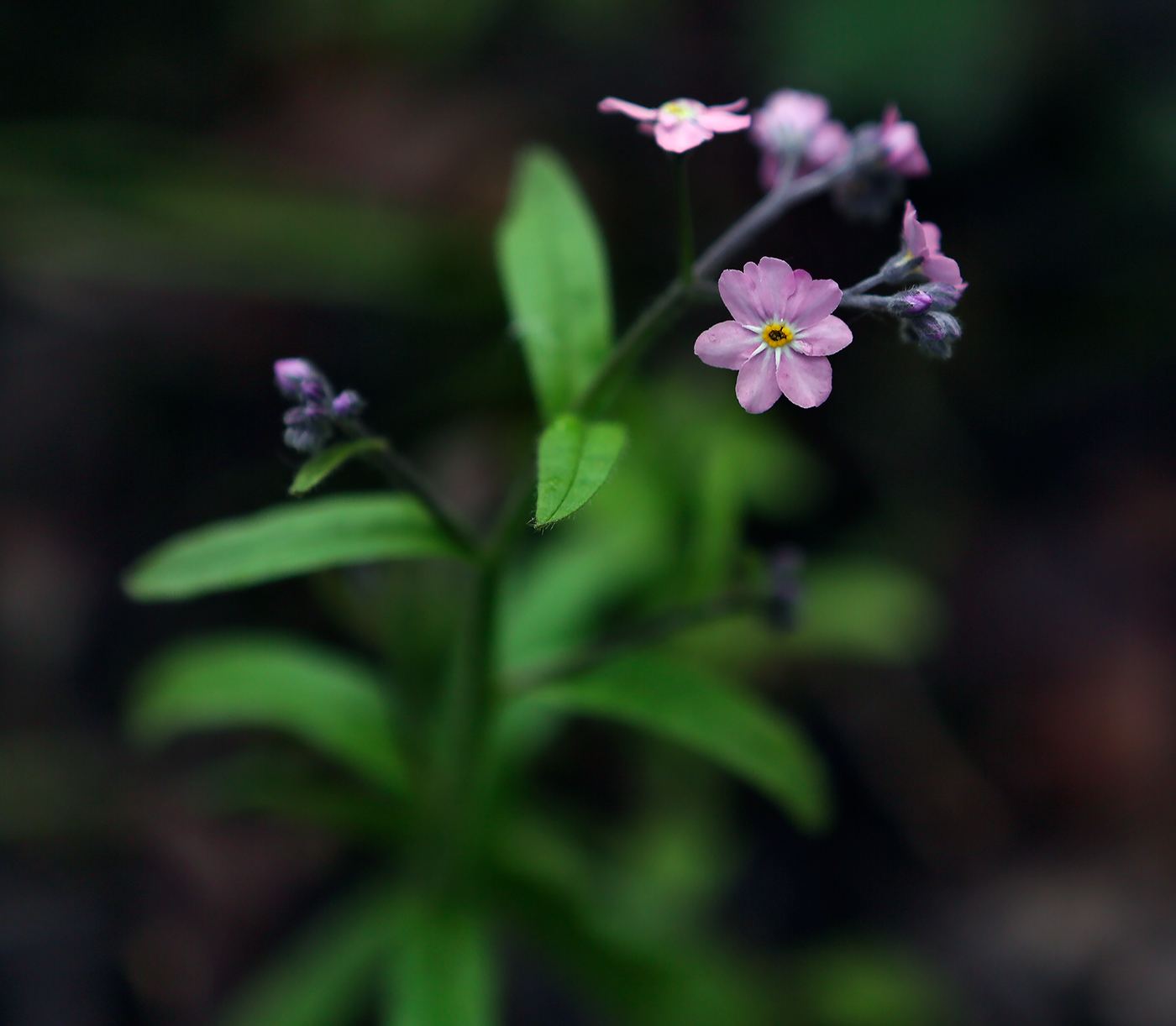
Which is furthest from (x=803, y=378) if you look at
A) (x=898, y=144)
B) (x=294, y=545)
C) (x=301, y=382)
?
(x=294, y=545)

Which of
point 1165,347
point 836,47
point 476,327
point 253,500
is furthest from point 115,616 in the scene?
point 1165,347

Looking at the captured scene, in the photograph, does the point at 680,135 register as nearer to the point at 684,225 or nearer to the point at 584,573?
the point at 684,225

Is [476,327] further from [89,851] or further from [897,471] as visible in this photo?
[89,851]

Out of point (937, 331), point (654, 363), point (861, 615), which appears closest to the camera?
point (937, 331)

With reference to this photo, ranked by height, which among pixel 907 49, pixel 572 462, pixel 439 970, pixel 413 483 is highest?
pixel 907 49

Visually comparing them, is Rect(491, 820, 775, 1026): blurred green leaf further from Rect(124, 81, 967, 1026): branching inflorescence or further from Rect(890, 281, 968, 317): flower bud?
Rect(890, 281, 968, 317): flower bud

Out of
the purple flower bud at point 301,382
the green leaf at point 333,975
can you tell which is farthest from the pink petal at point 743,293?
the green leaf at point 333,975

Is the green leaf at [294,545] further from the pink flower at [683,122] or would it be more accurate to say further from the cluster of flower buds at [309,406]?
the pink flower at [683,122]
